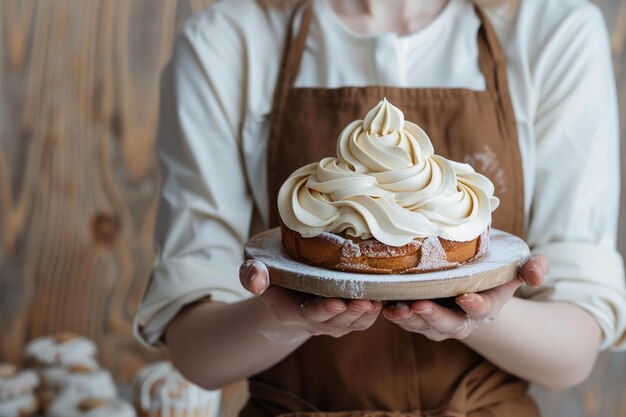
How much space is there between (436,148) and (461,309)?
45 cm

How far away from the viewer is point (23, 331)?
2867 mm

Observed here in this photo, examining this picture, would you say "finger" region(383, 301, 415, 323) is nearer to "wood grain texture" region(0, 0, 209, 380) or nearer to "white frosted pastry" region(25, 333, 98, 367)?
"white frosted pastry" region(25, 333, 98, 367)

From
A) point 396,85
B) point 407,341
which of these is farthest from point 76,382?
point 396,85

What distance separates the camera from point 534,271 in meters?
1.16

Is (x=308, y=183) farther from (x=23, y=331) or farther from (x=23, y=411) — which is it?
(x=23, y=331)

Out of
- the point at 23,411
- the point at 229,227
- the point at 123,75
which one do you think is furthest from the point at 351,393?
the point at 123,75

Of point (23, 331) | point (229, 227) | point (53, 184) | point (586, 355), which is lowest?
point (23, 331)

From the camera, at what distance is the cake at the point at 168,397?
199cm

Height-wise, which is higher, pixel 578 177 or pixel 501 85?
pixel 501 85

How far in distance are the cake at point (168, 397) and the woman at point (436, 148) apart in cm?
32

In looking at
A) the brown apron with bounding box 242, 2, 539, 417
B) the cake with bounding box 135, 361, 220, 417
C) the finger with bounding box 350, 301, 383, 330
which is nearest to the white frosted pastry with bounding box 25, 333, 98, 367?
the cake with bounding box 135, 361, 220, 417

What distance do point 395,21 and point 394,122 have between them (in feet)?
1.60

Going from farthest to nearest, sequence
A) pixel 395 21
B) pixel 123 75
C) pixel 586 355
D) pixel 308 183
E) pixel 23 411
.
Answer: pixel 123 75 < pixel 23 411 < pixel 395 21 < pixel 586 355 < pixel 308 183

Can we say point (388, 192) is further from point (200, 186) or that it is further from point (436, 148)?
point (200, 186)
